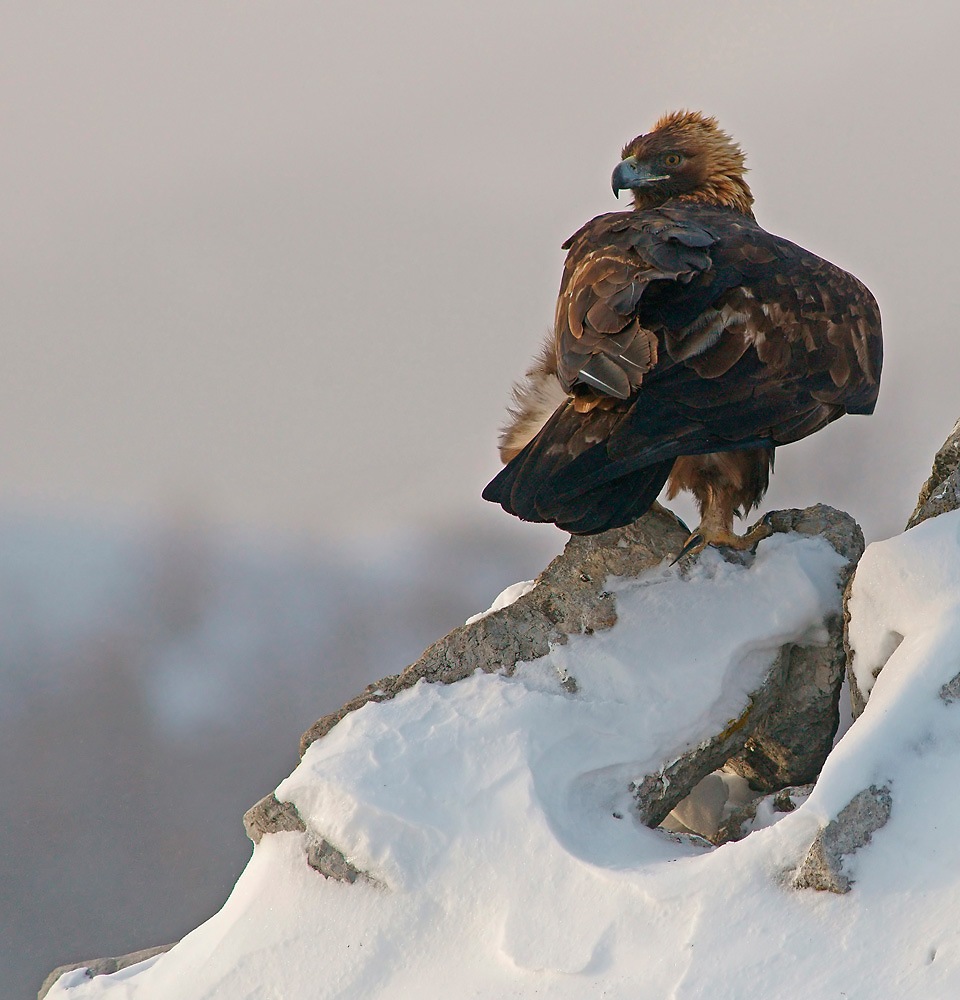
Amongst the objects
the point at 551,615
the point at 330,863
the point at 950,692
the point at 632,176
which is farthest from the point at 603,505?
the point at 632,176

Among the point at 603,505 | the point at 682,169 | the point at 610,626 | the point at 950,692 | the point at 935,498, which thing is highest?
the point at 682,169

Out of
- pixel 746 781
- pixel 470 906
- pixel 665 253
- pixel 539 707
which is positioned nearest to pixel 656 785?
pixel 539 707

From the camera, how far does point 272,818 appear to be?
11.5ft

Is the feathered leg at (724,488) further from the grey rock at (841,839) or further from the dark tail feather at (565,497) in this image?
the grey rock at (841,839)

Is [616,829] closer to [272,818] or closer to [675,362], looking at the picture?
[272,818]

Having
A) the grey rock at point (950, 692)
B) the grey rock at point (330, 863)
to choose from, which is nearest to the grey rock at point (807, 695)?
the grey rock at point (950, 692)

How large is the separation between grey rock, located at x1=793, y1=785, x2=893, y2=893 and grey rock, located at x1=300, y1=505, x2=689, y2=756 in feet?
3.39

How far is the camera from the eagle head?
4926 mm

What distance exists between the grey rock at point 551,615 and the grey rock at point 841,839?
1.03 m

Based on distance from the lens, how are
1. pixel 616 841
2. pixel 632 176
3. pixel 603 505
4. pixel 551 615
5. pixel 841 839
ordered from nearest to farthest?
pixel 841 839 → pixel 616 841 → pixel 603 505 → pixel 551 615 → pixel 632 176

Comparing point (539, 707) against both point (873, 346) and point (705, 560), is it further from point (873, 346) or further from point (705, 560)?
point (873, 346)

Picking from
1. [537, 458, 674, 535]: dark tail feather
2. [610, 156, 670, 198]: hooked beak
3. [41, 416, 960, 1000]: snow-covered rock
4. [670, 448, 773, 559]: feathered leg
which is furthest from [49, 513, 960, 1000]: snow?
[610, 156, 670, 198]: hooked beak

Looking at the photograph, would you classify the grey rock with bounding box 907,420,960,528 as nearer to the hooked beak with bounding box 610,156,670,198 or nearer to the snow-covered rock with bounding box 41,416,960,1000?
the snow-covered rock with bounding box 41,416,960,1000

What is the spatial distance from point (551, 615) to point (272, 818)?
1.19 m
